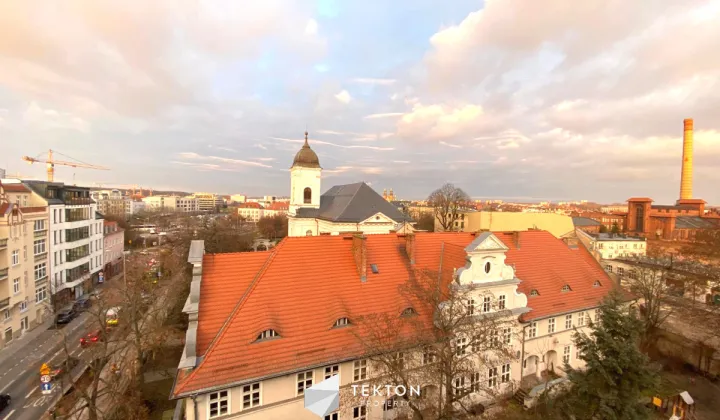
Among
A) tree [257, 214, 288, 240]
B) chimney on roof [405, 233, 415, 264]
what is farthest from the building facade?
tree [257, 214, 288, 240]

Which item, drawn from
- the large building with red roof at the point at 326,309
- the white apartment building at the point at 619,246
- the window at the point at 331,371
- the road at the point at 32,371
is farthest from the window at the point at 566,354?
the white apartment building at the point at 619,246

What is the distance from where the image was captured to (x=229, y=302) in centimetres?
1534

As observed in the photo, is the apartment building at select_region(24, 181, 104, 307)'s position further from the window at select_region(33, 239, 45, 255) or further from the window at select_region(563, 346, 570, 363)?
the window at select_region(563, 346, 570, 363)

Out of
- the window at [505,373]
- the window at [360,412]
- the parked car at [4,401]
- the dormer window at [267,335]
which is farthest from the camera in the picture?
the window at [505,373]

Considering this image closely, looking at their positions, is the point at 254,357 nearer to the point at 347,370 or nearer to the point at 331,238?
the point at 347,370

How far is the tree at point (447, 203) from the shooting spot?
68.4m

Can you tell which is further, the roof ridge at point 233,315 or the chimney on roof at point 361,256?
the chimney on roof at point 361,256

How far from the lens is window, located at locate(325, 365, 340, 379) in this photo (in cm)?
1509

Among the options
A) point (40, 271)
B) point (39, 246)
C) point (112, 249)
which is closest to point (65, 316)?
point (40, 271)

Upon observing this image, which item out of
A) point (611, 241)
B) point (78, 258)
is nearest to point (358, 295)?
point (78, 258)

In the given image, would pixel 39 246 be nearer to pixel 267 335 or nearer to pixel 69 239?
pixel 69 239

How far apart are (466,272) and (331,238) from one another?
786 cm

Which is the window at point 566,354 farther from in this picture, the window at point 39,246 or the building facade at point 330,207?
the window at point 39,246

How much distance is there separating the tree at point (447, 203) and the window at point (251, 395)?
58.0m
